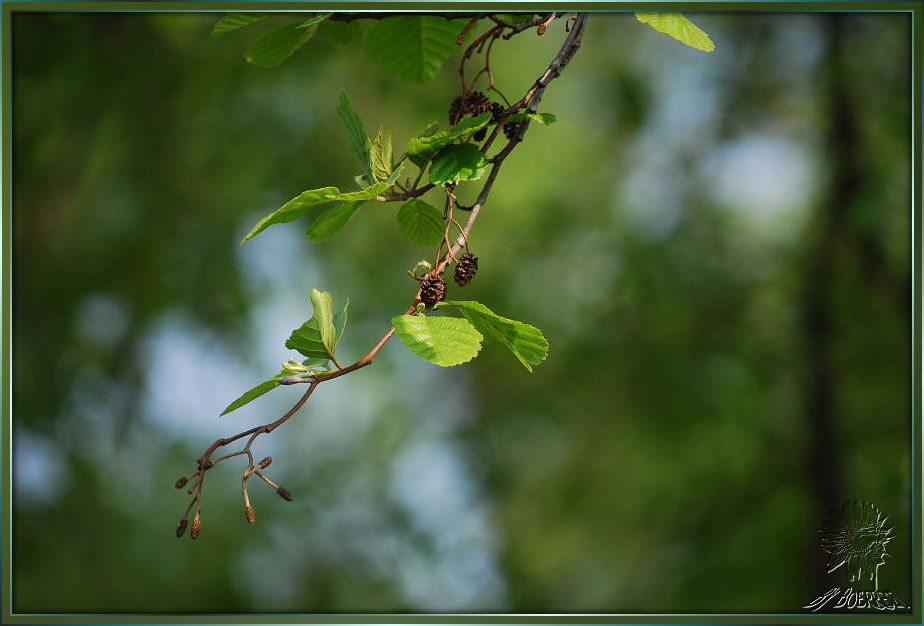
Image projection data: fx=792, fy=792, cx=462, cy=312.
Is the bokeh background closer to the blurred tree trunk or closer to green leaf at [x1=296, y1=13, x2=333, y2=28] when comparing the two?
the blurred tree trunk

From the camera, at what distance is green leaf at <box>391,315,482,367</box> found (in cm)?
37

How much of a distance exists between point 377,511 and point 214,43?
153 cm

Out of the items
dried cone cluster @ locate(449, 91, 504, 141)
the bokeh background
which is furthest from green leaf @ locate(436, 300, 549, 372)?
the bokeh background

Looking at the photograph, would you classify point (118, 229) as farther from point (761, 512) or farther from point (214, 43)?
point (761, 512)

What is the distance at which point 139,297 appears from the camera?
246 centimetres

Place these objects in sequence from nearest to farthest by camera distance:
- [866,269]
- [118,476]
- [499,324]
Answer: [499,324] → [866,269] → [118,476]

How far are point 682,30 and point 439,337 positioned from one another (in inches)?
9.8

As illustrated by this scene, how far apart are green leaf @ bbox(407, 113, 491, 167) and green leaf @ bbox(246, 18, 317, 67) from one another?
111 mm

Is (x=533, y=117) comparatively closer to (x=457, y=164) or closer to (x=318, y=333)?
(x=457, y=164)

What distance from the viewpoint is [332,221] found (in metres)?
0.46

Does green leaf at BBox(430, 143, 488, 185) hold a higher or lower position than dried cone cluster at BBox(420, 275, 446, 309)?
higher

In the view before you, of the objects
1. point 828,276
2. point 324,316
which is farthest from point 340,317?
point 828,276

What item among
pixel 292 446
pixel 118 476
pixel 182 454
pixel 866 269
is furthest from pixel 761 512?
pixel 118 476

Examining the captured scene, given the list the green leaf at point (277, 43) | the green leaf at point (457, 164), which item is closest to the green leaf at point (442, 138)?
the green leaf at point (457, 164)
